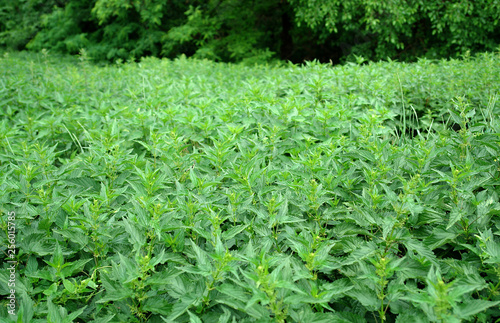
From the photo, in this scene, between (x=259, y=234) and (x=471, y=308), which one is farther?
(x=259, y=234)

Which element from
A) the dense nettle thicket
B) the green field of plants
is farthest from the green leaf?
the dense nettle thicket

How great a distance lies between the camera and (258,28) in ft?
39.2

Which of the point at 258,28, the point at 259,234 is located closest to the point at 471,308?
the point at 259,234

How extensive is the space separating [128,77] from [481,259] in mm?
5139

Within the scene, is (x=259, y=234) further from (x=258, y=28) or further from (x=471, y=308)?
(x=258, y=28)

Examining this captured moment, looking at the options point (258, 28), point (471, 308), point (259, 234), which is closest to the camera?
point (471, 308)

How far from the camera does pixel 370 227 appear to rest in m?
1.94

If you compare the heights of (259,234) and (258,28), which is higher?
(258,28)

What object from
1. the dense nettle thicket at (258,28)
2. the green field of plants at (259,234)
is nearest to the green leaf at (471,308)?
the green field of plants at (259,234)

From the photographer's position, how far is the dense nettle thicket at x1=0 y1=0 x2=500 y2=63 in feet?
27.2

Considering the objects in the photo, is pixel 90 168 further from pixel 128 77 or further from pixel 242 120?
pixel 128 77

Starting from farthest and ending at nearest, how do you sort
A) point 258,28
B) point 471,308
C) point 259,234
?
point 258,28, point 259,234, point 471,308

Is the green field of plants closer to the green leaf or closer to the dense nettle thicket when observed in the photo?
the green leaf

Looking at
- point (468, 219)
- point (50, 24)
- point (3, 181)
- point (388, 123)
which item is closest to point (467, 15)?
point (388, 123)
